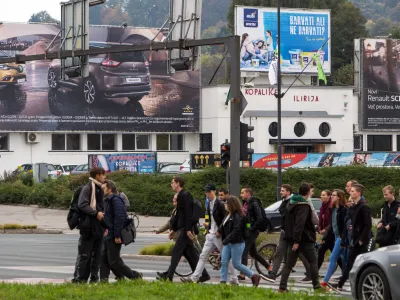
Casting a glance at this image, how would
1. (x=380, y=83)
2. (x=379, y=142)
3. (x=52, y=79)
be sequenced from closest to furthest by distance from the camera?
(x=52, y=79)
(x=380, y=83)
(x=379, y=142)

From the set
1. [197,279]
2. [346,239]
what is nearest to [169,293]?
[197,279]

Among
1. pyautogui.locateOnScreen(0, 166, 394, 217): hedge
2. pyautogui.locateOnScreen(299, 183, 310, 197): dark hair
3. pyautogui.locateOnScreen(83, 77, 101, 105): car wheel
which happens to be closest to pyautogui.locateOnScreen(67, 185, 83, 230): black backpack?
pyautogui.locateOnScreen(299, 183, 310, 197): dark hair

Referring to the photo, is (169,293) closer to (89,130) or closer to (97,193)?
(97,193)

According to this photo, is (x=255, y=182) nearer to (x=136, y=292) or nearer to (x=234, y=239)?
(x=234, y=239)

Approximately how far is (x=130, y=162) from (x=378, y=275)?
47.2 meters

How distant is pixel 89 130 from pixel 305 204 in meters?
55.0

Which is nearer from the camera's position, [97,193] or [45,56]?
[97,193]

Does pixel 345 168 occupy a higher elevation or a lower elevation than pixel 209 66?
lower

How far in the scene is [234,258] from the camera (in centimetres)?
1688

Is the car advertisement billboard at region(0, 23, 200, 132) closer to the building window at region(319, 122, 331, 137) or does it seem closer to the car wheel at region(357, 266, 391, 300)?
the building window at region(319, 122, 331, 137)

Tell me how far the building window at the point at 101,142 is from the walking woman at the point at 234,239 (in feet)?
182

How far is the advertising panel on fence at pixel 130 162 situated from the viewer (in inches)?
2355

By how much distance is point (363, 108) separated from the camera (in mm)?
73875

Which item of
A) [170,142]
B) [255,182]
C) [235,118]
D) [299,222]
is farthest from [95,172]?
[170,142]
